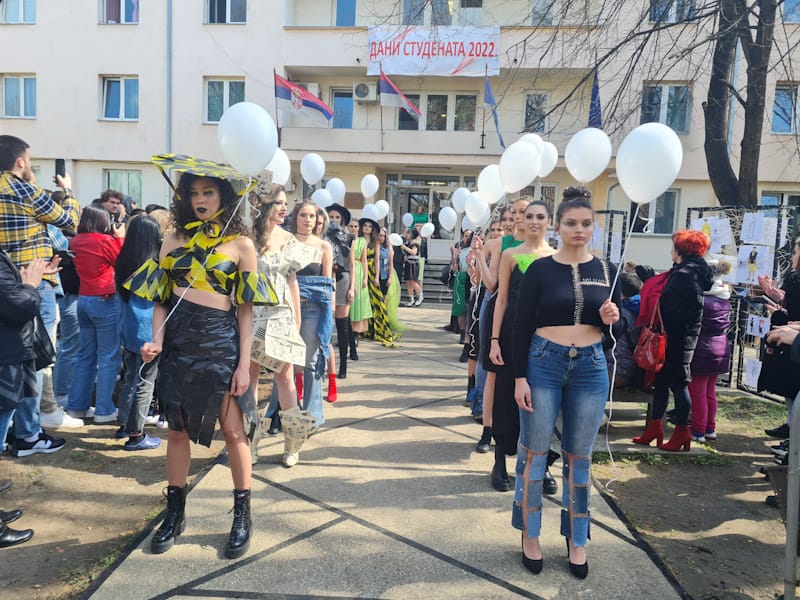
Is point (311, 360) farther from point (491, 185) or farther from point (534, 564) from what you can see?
point (491, 185)

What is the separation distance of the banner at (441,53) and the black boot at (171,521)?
15.5 meters

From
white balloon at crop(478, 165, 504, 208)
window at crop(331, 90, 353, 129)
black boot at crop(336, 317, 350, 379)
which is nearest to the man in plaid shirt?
black boot at crop(336, 317, 350, 379)

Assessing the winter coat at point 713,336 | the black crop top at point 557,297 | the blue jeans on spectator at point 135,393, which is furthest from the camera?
the winter coat at point 713,336

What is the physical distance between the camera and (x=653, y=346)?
14.8 ft

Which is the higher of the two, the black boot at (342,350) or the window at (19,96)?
the window at (19,96)

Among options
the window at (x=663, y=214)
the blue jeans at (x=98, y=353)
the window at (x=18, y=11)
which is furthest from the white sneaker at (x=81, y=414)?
the window at (x=18, y=11)

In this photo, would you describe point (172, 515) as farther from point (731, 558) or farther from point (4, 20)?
point (4, 20)

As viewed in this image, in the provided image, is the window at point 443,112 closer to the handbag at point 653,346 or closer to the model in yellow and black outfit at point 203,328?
the handbag at point 653,346

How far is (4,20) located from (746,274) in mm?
22608

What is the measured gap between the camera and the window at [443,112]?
17922 millimetres

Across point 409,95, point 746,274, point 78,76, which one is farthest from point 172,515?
point 78,76

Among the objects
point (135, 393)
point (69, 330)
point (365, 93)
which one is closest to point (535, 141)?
point (135, 393)

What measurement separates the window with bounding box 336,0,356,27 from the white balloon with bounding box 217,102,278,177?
54.8 feet

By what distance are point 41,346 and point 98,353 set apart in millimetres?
1057
